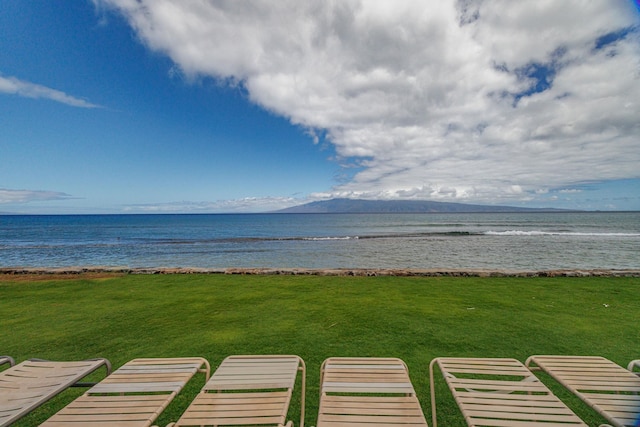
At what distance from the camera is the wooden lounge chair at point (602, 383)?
7.44 feet

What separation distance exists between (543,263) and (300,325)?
1929 cm

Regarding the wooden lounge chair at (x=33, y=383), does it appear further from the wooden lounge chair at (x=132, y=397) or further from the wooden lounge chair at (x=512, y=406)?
the wooden lounge chair at (x=512, y=406)

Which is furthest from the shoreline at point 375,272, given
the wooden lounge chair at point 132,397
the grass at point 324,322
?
the wooden lounge chair at point 132,397

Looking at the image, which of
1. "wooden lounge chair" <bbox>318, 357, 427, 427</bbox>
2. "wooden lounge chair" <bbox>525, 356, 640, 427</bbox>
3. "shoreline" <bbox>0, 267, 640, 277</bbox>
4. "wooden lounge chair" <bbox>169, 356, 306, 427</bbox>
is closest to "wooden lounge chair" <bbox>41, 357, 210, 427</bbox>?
"wooden lounge chair" <bbox>169, 356, 306, 427</bbox>

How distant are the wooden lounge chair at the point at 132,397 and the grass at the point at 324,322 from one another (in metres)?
0.67

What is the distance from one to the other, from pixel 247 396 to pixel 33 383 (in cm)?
213

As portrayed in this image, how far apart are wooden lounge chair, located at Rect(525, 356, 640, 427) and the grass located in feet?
1.89

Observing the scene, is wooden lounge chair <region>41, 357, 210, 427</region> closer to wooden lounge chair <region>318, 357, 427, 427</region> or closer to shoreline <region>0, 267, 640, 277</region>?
wooden lounge chair <region>318, 357, 427, 427</region>

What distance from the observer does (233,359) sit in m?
3.19

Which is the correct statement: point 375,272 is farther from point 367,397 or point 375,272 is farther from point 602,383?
point 367,397

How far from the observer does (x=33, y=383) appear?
281 centimetres

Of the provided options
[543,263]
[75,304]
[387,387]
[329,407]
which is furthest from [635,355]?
[543,263]

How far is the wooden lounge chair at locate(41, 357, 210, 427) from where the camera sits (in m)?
2.23

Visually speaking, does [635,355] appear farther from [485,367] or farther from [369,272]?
[369,272]
